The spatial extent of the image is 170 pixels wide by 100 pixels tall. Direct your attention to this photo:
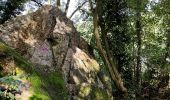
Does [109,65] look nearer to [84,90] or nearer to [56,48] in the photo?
[56,48]

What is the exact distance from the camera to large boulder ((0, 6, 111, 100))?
44.7ft

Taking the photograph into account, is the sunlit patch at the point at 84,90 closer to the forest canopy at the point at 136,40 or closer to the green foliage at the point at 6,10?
the forest canopy at the point at 136,40

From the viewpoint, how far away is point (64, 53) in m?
14.6

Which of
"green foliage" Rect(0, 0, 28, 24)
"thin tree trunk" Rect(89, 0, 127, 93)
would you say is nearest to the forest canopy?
"thin tree trunk" Rect(89, 0, 127, 93)

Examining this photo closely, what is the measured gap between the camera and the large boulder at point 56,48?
44.7 feet

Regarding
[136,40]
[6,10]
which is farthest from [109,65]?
[6,10]

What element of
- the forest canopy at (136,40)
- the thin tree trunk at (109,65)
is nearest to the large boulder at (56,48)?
the thin tree trunk at (109,65)

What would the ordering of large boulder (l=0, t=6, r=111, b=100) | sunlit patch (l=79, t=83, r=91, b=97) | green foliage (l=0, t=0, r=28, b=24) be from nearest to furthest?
sunlit patch (l=79, t=83, r=91, b=97) < large boulder (l=0, t=6, r=111, b=100) < green foliage (l=0, t=0, r=28, b=24)

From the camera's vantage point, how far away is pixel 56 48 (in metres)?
14.6

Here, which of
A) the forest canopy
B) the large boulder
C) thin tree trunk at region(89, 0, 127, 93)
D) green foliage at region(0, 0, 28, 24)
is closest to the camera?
the large boulder

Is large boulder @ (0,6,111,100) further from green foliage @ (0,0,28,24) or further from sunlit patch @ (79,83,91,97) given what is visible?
green foliage @ (0,0,28,24)

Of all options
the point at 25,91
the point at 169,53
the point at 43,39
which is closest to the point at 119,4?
the point at 169,53

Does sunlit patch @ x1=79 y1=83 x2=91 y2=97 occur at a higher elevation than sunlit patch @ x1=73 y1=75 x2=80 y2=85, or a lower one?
lower

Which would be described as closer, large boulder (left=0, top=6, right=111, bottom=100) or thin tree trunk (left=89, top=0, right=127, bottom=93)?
large boulder (left=0, top=6, right=111, bottom=100)
